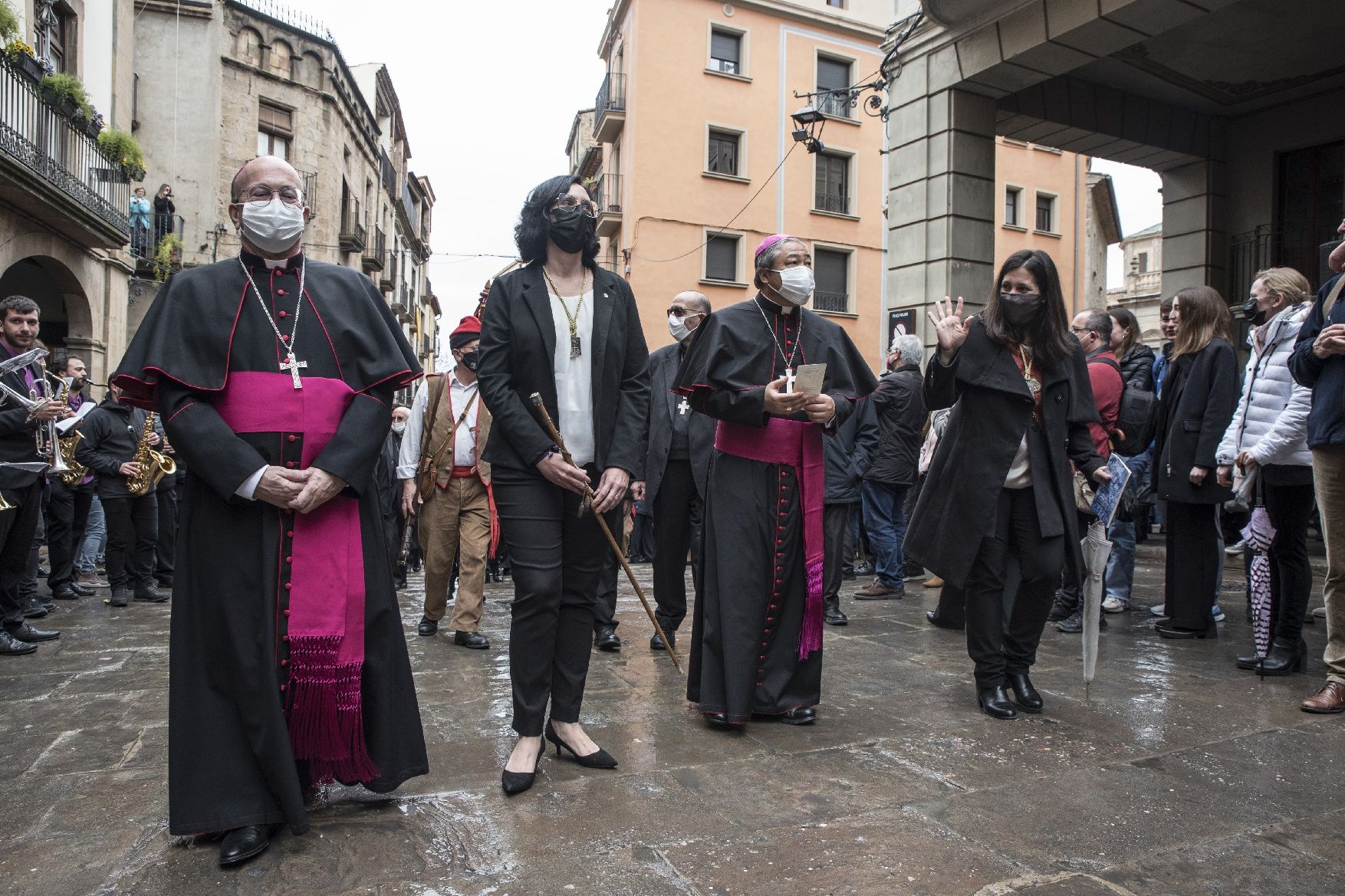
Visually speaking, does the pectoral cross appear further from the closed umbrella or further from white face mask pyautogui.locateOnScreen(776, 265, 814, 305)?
the closed umbrella

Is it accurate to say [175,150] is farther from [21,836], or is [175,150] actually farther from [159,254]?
[21,836]

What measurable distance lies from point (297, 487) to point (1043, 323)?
10.3 ft

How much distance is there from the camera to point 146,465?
814cm

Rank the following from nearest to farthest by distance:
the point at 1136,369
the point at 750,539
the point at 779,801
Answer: the point at 779,801, the point at 750,539, the point at 1136,369

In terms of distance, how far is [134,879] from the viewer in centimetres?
250

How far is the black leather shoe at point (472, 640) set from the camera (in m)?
5.69

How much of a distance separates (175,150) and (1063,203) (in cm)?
2470

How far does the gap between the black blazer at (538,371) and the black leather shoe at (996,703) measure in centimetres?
184

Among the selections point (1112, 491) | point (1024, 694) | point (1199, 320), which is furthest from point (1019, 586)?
point (1199, 320)

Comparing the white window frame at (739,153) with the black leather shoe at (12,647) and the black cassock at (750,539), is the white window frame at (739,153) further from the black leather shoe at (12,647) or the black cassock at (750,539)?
the black cassock at (750,539)

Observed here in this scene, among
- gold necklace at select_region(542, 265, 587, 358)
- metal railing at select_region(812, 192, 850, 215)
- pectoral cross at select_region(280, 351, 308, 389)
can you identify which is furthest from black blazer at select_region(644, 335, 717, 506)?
metal railing at select_region(812, 192, 850, 215)

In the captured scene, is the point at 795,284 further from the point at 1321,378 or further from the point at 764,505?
the point at 1321,378

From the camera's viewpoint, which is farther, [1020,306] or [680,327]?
[680,327]

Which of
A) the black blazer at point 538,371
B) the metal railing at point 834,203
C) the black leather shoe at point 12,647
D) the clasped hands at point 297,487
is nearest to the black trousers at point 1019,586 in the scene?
the black blazer at point 538,371
